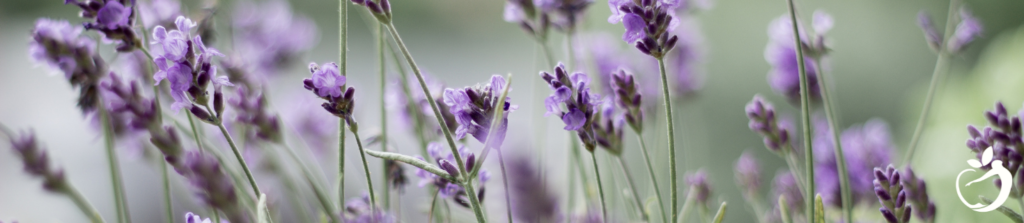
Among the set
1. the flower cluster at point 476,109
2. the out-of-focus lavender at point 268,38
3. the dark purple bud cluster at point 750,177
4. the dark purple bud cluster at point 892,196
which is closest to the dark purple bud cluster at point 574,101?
the flower cluster at point 476,109

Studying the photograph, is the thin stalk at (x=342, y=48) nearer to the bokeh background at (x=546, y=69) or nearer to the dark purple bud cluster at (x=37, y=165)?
the dark purple bud cluster at (x=37, y=165)

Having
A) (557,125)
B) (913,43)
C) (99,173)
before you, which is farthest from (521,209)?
(913,43)

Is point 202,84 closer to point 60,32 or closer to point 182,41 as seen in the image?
point 182,41

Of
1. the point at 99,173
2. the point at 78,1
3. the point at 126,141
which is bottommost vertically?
the point at 99,173

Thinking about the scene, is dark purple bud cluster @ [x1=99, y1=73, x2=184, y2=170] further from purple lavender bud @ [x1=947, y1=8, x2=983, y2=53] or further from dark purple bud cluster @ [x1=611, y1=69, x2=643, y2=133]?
purple lavender bud @ [x1=947, y1=8, x2=983, y2=53]

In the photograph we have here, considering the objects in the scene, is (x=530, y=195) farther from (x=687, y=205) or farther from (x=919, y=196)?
(x=919, y=196)
